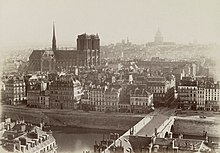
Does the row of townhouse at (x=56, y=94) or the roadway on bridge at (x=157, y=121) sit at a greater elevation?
the row of townhouse at (x=56, y=94)

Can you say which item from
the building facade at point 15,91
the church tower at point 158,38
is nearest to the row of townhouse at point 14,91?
the building facade at point 15,91

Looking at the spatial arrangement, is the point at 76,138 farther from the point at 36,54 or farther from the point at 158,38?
the point at 158,38

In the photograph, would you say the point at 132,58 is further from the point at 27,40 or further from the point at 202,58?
the point at 27,40

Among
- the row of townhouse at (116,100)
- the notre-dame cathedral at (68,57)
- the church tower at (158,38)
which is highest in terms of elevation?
the church tower at (158,38)

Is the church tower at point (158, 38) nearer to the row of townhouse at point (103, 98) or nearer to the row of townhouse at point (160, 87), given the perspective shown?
the row of townhouse at point (160, 87)

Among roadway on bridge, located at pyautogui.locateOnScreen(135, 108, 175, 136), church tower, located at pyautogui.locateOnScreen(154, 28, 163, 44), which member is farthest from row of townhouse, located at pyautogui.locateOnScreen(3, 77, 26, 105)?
church tower, located at pyautogui.locateOnScreen(154, 28, 163, 44)

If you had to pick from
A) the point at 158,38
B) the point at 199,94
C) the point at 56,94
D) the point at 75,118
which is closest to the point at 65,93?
the point at 56,94
